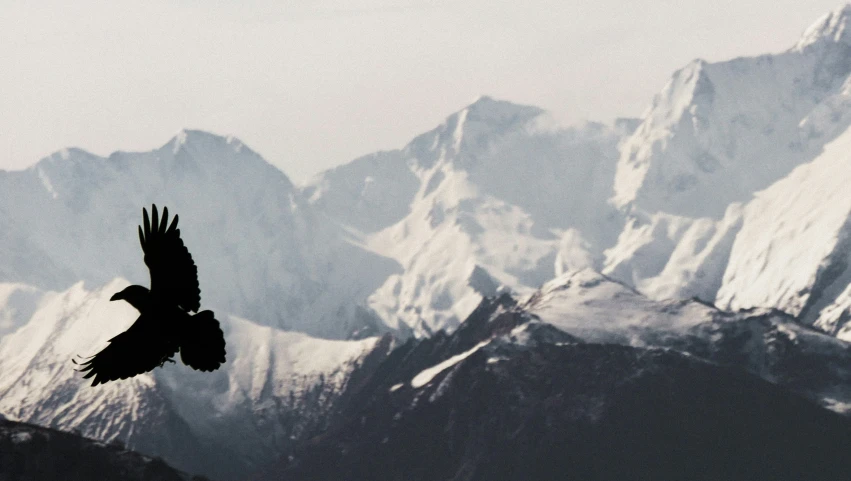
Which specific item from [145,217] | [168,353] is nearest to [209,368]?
[168,353]

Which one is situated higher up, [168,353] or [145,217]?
[145,217]

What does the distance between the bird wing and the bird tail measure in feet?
1.73

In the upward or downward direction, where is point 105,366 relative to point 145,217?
downward

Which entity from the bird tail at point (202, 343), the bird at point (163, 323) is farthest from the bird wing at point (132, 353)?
the bird tail at point (202, 343)

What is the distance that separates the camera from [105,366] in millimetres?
38906

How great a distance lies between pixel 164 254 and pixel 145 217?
3.42 ft

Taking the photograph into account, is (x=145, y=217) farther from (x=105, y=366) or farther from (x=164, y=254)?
(x=105, y=366)

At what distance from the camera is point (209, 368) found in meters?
39.5

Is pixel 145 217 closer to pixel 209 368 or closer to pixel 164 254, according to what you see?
pixel 164 254

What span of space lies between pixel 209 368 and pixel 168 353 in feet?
3.23

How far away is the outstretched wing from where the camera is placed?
39406 millimetres

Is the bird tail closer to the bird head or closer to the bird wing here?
the bird wing

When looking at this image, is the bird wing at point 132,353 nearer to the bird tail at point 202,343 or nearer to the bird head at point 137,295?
the bird head at point 137,295

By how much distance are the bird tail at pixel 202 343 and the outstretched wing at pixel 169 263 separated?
61 centimetres
